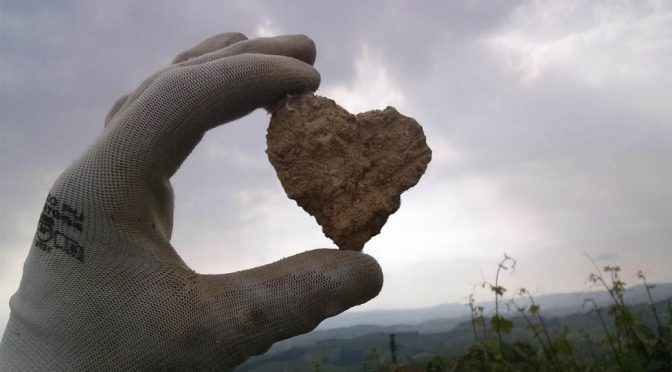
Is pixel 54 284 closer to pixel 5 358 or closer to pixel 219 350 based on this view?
pixel 5 358

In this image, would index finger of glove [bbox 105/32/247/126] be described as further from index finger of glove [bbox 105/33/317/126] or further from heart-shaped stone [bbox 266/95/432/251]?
heart-shaped stone [bbox 266/95/432/251]

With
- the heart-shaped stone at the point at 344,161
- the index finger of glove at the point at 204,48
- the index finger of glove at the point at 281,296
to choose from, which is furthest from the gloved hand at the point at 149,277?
the index finger of glove at the point at 204,48

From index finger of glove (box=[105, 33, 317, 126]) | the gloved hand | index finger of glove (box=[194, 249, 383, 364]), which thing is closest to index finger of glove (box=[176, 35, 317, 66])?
index finger of glove (box=[105, 33, 317, 126])

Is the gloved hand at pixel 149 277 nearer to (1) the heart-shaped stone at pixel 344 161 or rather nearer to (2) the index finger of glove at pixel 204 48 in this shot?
(1) the heart-shaped stone at pixel 344 161


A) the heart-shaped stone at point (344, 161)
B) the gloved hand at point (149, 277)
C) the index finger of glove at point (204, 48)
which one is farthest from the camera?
the index finger of glove at point (204, 48)

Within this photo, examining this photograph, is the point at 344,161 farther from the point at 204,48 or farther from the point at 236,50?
the point at 204,48

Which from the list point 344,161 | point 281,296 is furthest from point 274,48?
point 281,296

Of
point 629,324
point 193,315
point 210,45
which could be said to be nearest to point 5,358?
point 193,315
